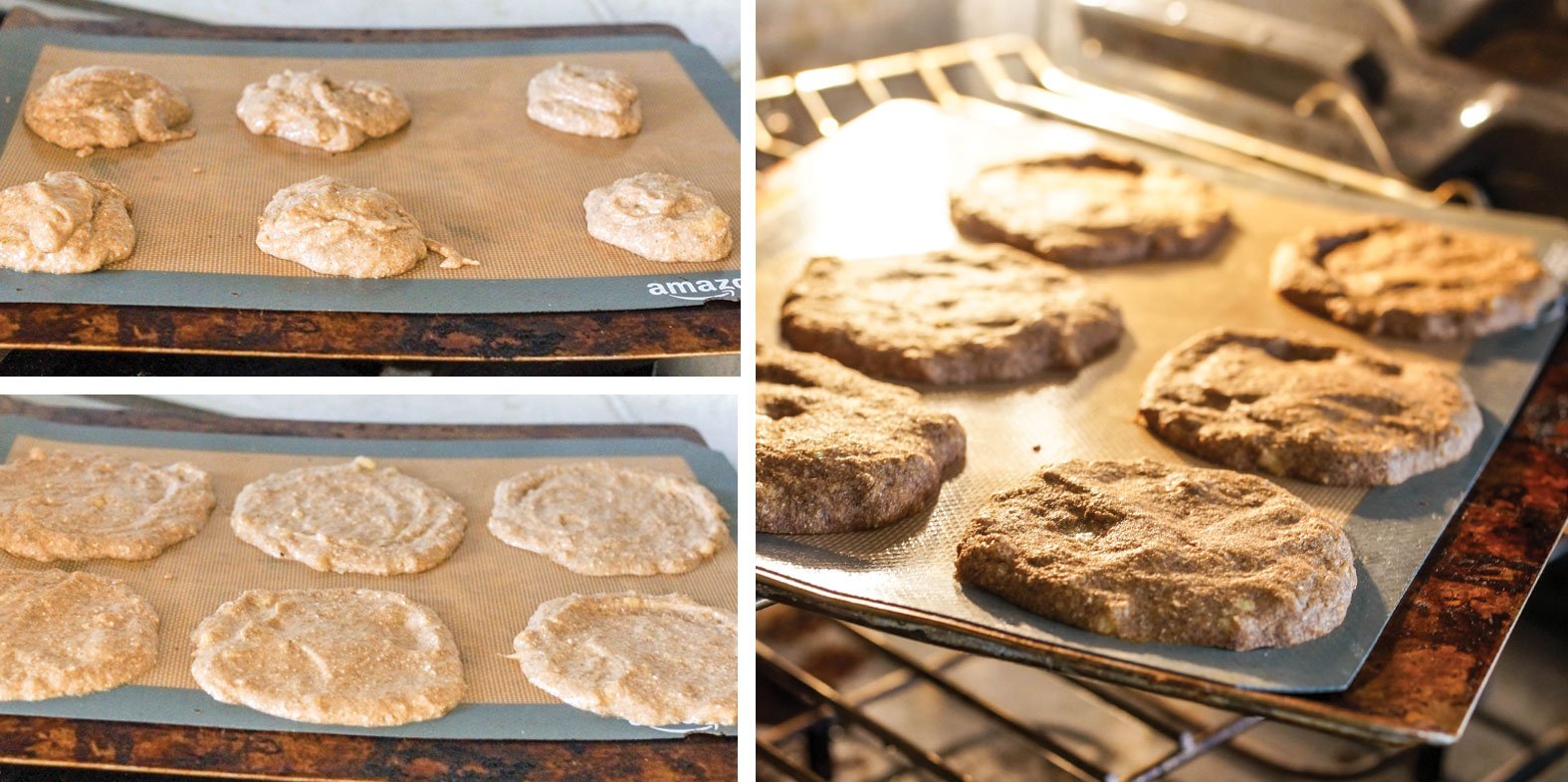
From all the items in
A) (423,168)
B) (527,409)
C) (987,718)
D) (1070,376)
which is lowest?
(987,718)

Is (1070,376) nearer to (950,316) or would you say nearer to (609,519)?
(950,316)

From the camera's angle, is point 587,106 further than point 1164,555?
Yes

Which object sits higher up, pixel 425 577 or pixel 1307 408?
pixel 1307 408

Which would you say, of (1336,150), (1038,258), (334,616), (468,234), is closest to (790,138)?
(1038,258)

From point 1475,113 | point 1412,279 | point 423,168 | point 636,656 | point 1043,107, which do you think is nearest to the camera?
point 636,656

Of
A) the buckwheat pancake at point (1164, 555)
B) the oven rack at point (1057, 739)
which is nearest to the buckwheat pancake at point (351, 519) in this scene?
the oven rack at point (1057, 739)

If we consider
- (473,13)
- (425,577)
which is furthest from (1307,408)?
(473,13)

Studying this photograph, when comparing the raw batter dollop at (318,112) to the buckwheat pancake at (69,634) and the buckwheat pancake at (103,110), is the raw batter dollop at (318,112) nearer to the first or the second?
the buckwheat pancake at (103,110)
